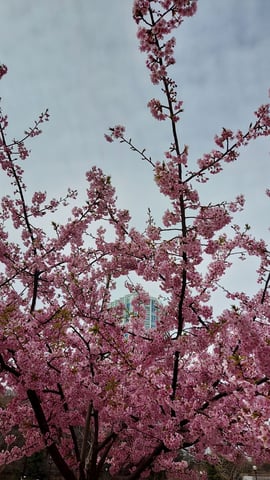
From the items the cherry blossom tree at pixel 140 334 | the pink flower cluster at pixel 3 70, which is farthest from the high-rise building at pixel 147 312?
the pink flower cluster at pixel 3 70

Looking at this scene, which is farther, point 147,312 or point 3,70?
point 147,312

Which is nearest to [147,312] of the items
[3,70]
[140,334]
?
[140,334]

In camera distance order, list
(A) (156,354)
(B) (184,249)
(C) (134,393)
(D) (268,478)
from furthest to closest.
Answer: (D) (268,478) → (C) (134,393) → (A) (156,354) → (B) (184,249)

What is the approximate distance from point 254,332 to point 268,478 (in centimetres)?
4278

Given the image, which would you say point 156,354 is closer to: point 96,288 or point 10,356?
point 96,288

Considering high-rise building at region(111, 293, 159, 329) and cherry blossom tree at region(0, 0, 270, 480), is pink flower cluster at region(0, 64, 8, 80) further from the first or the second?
high-rise building at region(111, 293, 159, 329)

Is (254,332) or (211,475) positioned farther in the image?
(211,475)

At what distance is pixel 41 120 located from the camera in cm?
639

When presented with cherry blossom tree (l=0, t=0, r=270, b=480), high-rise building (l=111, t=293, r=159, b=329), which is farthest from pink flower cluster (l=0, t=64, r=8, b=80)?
high-rise building (l=111, t=293, r=159, b=329)

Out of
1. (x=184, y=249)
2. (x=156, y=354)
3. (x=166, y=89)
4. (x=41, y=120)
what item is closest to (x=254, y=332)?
(x=184, y=249)

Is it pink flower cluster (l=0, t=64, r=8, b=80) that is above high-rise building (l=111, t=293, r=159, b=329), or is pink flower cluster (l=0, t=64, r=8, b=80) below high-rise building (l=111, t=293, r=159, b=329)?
above

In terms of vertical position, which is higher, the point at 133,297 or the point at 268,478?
the point at 268,478

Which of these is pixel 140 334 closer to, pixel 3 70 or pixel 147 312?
pixel 147 312

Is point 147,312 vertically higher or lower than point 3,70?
lower
